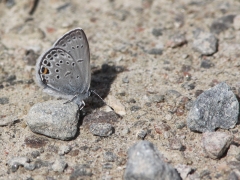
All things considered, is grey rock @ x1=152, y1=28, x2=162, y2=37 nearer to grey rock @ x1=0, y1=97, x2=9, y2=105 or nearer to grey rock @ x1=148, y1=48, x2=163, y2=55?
grey rock @ x1=148, y1=48, x2=163, y2=55

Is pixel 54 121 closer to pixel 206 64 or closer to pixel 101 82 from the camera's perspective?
pixel 101 82

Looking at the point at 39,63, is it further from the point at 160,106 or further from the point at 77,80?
the point at 160,106

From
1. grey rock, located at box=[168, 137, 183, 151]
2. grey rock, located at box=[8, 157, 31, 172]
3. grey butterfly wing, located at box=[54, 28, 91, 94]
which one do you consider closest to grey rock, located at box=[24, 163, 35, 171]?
grey rock, located at box=[8, 157, 31, 172]

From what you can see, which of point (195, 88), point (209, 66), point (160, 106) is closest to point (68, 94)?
point (160, 106)

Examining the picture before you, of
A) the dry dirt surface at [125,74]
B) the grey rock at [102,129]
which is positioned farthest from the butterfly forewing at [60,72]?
the grey rock at [102,129]

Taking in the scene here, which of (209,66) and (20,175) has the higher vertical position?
(209,66)

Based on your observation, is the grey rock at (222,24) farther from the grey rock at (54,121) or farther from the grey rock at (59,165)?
the grey rock at (59,165)
